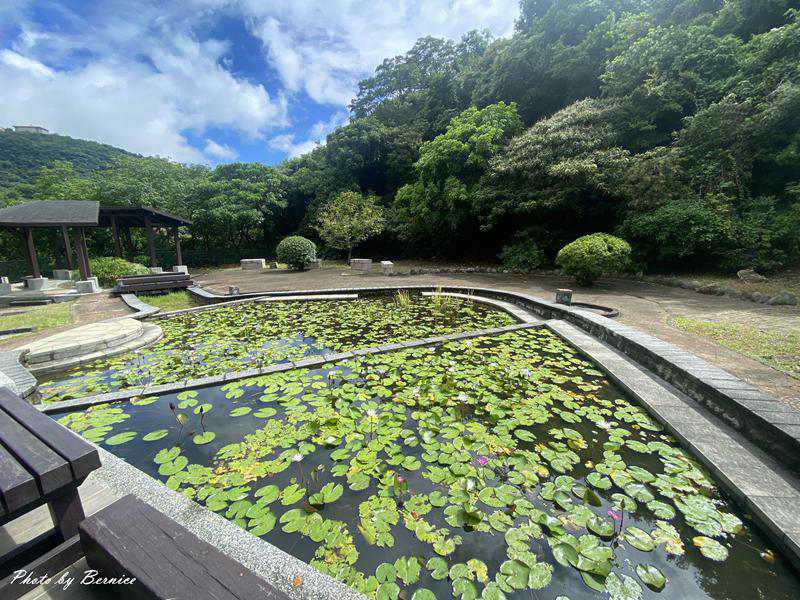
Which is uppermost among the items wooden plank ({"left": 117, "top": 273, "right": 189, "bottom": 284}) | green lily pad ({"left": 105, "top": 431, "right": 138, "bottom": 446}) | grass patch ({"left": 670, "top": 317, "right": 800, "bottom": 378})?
wooden plank ({"left": 117, "top": 273, "right": 189, "bottom": 284})

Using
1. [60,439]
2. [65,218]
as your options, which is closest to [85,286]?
[65,218]

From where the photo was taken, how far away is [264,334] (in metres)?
4.94

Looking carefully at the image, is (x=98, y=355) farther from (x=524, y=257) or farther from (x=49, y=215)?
(x=524, y=257)

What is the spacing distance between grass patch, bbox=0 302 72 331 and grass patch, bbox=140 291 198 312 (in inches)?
58.1

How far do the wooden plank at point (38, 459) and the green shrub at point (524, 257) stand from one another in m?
12.1

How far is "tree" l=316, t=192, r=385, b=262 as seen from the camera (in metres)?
16.0

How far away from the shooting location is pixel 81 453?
45.2 inches

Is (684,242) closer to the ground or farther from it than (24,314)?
farther from it

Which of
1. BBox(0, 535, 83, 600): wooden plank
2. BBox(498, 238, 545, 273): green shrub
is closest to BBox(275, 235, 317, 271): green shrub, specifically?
BBox(498, 238, 545, 273): green shrub

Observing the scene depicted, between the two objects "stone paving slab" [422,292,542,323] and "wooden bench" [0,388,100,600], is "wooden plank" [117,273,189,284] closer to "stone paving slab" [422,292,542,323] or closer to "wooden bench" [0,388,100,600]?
"stone paving slab" [422,292,542,323]

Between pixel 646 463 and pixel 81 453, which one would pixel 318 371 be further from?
pixel 646 463

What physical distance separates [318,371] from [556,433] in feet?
7.84

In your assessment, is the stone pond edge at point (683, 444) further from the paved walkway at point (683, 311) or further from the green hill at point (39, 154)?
the green hill at point (39, 154)

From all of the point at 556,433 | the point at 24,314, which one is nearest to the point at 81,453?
the point at 556,433
